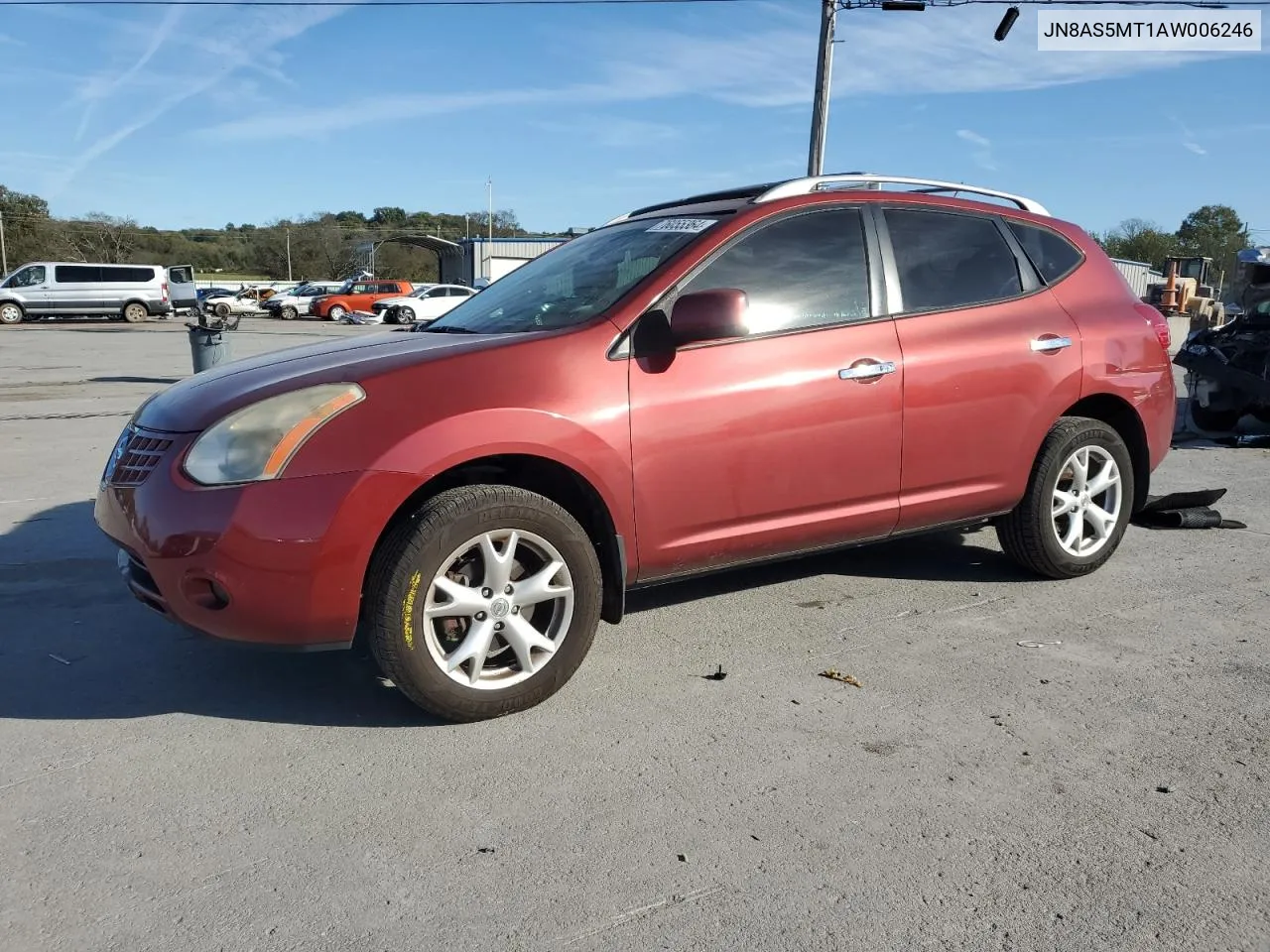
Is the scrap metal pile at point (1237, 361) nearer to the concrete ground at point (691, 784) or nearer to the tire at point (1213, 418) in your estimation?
the tire at point (1213, 418)

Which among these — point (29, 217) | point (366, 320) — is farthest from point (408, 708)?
point (29, 217)

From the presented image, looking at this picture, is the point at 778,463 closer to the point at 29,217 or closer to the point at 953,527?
the point at 953,527

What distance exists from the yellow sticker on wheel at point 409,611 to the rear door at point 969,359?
207 cm

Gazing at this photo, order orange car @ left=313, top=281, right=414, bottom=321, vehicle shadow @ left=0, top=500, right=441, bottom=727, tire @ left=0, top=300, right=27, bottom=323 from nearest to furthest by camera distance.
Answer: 1. vehicle shadow @ left=0, top=500, right=441, bottom=727
2. tire @ left=0, top=300, right=27, bottom=323
3. orange car @ left=313, top=281, right=414, bottom=321

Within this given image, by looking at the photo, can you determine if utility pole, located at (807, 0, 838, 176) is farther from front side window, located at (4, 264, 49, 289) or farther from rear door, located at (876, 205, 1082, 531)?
front side window, located at (4, 264, 49, 289)

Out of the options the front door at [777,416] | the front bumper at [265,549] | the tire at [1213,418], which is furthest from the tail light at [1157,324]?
the tire at [1213,418]

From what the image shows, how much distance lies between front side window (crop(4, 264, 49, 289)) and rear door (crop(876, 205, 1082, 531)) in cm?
3487

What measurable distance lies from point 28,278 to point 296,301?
11084 millimetres

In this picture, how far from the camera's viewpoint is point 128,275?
33.9 metres

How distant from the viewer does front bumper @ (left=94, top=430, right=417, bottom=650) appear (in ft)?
9.70

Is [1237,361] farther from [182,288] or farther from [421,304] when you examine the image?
[182,288]

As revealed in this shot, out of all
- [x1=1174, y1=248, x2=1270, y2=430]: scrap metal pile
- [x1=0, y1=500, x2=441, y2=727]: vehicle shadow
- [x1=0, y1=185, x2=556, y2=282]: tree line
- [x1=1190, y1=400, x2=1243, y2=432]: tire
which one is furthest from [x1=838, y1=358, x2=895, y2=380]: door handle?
[x1=0, y1=185, x2=556, y2=282]: tree line

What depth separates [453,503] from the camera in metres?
3.11

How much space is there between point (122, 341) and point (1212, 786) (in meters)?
25.3
